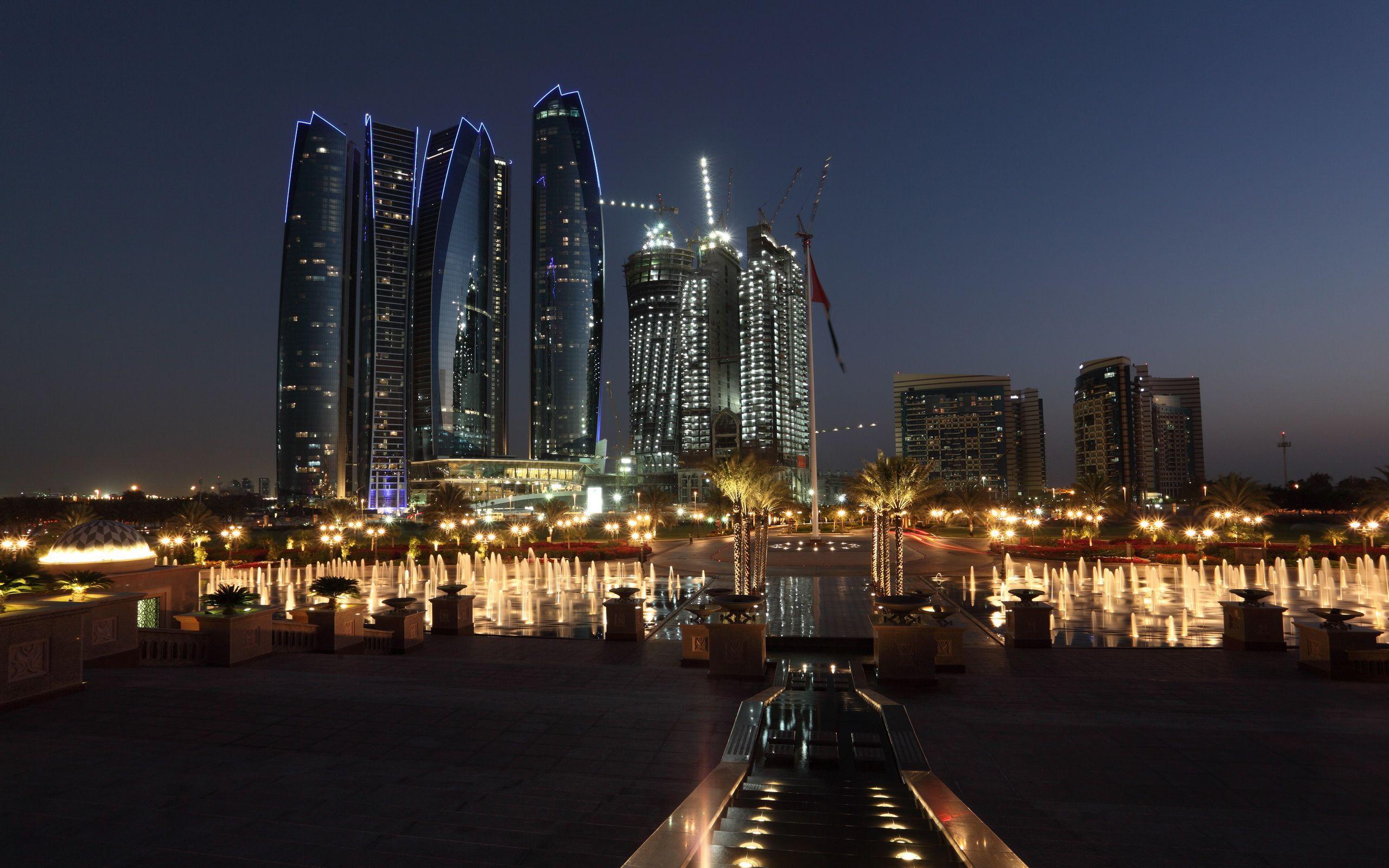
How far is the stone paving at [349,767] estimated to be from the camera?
5.25 metres

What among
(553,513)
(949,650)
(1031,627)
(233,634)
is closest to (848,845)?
(949,650)

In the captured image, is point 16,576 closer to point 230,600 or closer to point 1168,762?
point 230,600

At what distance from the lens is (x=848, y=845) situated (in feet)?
17.2

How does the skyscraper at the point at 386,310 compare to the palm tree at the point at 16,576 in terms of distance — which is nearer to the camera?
the palm tree at the point at 16,576

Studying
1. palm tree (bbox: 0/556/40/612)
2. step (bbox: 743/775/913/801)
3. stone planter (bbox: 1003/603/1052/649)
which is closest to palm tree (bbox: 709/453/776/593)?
stone planter (bbox: 1003/603/1052/649)

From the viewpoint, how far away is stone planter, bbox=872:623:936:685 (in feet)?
38.9

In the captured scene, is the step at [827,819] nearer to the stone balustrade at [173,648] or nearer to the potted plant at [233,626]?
the potted plant at [233,626]

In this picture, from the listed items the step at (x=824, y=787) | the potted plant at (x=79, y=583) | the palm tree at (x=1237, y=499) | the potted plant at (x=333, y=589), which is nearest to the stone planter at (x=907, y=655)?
the step at (x=824, y=787)

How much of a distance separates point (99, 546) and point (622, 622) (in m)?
12.1

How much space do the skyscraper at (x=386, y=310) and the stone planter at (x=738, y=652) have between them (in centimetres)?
17942

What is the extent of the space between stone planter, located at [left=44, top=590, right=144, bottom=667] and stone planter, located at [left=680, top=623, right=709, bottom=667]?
10104 millimetres

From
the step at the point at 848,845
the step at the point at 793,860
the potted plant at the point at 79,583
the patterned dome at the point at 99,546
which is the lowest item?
the step at the point at 848,845

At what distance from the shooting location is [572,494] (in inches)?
5950

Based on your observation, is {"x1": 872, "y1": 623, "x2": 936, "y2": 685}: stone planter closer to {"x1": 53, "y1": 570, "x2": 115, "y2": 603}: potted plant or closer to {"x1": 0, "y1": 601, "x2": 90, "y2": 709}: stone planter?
{"x1": 0, "y1": 601, "x2": 90, "y2": 709}: stone planter
